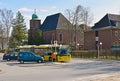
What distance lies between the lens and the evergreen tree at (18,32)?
106688mm

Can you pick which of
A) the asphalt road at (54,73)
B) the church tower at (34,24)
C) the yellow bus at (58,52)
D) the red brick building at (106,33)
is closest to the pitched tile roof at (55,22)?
the church tower at (34,24)

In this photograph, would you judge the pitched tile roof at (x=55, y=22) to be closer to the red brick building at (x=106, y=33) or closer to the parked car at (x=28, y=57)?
the red brick building at (x=106, y=33)

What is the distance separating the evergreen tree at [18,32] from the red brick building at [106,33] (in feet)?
100

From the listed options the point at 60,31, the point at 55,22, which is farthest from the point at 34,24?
the point at 60,31

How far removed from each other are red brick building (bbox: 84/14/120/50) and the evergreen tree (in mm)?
30526

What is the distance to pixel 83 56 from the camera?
207 feet

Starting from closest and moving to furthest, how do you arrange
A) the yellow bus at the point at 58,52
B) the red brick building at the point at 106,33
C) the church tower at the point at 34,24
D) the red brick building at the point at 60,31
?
the yellow bus at the point at 58,52 < the red brick building at the point at 106,33 < the red brick building at the point at 60,31 < the church tower at the point at 34,24

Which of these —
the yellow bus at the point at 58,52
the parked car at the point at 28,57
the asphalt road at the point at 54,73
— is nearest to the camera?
the asphalt road at the point at 54,73

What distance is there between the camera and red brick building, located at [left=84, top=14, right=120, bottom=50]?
257 ft

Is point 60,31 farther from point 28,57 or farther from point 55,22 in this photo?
point 28,57

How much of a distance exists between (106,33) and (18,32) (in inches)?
1545

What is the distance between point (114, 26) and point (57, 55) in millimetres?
36808

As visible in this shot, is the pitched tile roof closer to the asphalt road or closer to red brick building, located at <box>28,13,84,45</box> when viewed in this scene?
red brick building, located at <box>28,13,84,45</box>

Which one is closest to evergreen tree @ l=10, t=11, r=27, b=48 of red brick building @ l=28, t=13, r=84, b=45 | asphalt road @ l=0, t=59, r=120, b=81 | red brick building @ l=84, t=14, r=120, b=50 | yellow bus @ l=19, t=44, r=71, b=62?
red brick building @ l=28, t=13, r=84, b=45
